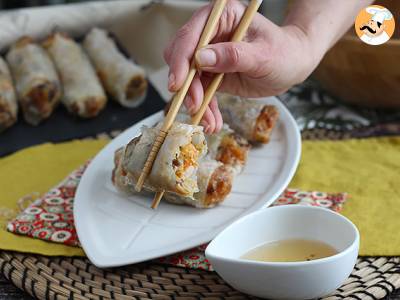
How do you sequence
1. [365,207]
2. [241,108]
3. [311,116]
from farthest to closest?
[311,116]
[241,108]
[365,207]

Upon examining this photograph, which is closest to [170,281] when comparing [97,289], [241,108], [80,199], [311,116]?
[97,289]

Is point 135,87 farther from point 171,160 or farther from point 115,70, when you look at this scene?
point 171,160

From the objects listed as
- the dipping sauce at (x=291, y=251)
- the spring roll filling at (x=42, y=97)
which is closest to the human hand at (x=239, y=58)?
the dipping sauce at (x=291, y=251)

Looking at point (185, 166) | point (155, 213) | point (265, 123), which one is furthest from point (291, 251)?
point (265, 123)

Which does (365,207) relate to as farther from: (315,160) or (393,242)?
(315,160)

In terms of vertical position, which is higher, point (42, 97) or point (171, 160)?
point (171, 160)

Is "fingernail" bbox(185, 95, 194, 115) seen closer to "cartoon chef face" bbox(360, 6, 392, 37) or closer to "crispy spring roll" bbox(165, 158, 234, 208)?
"crispy spring roll" bbox(165, 158, 234, 208)
